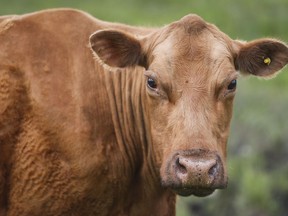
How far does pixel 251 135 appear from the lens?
25406 mm

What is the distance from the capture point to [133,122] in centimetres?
1325

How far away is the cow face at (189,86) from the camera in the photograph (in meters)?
11.7

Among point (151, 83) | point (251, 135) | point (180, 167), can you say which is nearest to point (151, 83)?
point (151, 83)

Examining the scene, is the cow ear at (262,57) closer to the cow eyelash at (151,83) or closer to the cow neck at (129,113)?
the cow eyelash at (151,83)

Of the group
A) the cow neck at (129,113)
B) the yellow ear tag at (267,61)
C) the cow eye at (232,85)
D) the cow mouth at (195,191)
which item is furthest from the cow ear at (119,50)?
the cow mouth at (195,191)

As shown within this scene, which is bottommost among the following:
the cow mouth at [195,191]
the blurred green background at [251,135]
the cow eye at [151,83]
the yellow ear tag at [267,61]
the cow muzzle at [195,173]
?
the blurred green background at [251,135]

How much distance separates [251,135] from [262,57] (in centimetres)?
1247

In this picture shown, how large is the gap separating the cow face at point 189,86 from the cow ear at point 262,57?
0.04ft

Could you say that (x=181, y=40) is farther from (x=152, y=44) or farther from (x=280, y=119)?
(x=280, y=119)

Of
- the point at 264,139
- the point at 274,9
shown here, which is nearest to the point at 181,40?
the point at 264,139

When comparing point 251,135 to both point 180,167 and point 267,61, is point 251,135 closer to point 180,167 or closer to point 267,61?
point 267,61

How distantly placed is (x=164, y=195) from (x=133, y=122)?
0.95 metres

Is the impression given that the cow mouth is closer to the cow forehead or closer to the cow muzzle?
the cow muzzle

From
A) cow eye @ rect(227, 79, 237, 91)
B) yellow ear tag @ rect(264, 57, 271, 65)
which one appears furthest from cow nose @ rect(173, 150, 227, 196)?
yellow ear tag @ rect(264, 57, 271, 65)
